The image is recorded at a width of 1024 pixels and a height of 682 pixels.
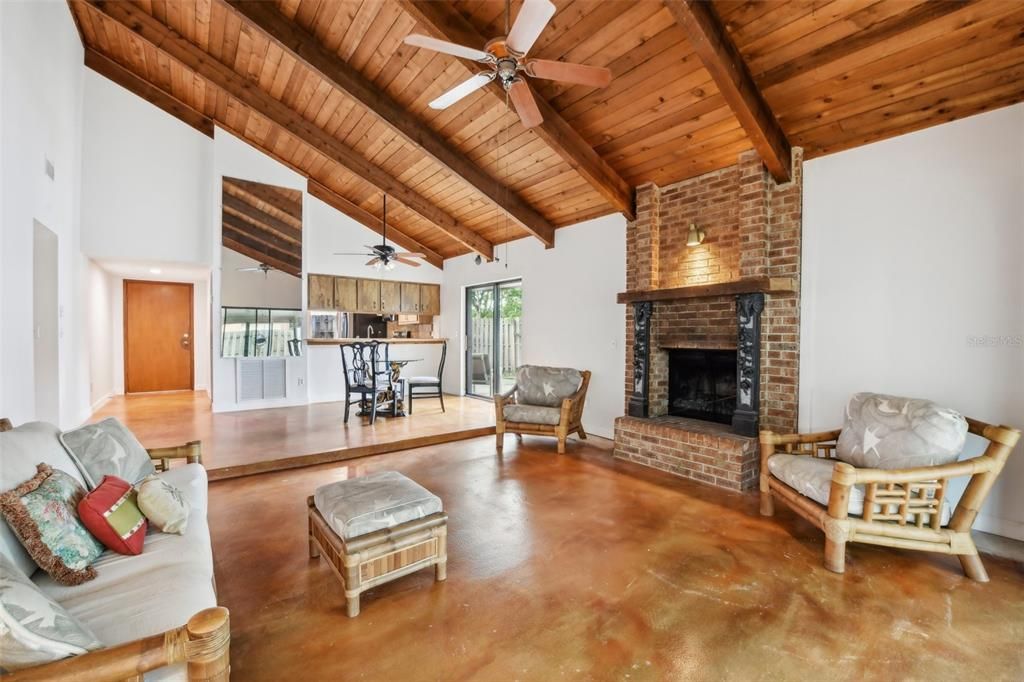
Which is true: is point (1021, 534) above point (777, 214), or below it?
below

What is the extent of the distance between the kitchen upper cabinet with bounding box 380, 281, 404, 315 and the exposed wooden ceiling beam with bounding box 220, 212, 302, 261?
1474mm

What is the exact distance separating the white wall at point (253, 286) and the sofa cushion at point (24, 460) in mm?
4847

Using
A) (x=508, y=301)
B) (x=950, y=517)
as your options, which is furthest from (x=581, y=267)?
(x=950, y=517)

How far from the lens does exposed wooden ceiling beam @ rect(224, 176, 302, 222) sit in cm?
638

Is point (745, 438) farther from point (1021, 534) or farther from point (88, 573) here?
point (88, 573)

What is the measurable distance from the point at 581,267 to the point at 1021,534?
4.18 meters

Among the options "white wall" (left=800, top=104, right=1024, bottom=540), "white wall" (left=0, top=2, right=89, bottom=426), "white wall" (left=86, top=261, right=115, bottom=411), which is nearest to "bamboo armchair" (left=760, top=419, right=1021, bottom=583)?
"white wall" (left=800, top=104, right=1024, bottom=540)

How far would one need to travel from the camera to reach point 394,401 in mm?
5887

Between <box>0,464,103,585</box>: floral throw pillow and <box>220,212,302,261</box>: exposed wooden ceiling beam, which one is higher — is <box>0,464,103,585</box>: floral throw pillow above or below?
below

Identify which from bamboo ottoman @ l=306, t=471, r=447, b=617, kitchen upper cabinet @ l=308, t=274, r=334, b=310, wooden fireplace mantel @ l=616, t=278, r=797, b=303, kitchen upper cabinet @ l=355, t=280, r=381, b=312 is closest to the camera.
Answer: bamboo ottoman @ l=306, t=471, r=447, b=617

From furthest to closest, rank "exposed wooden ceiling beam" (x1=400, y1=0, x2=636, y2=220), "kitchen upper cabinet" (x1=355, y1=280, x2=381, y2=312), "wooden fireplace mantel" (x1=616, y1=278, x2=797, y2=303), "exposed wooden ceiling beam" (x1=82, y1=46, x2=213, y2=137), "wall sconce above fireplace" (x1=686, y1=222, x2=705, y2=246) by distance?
"kitchen upper cabinet" (x1=355, y1=280, x2=381, y2=312) → "exposed wooden ceiling beam" (x1=82, y1=46, x2=213, y2=137) → "wall sconce above fireplace" (x1=686, y1=222, x2=705, y2=246) → "wooden fireplace mantel" (x1=616, y1=278, x2=797, y2=303) → "exposed wooden ceiling beam" (x1=400, y1=0, x2=636, y2=220)

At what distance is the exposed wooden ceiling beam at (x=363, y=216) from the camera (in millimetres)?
7121

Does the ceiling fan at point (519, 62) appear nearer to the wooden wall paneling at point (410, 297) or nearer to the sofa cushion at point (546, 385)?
the sofa cushion at point (546, 385)

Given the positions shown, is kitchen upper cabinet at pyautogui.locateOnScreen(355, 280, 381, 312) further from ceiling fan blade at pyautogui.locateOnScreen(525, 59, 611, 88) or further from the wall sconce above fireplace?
ceiling fan blade at pyautogui.locateOnScreen(525, 59, 611, 88)
